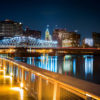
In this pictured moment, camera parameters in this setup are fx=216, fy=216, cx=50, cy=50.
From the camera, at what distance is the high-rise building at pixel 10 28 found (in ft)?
474

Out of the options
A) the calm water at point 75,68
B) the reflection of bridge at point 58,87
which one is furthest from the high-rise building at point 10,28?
the reflection of bridge at point 58,87

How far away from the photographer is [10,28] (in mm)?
147625

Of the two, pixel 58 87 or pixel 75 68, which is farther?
pixel 75 68

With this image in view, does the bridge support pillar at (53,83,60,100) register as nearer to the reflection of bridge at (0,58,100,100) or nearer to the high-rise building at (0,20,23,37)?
the reflection of bridge at (0,58,100,100)

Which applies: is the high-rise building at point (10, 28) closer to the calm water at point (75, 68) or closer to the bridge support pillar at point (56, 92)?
the calm water at point (75, 68)

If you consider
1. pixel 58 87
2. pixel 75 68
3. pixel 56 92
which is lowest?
pixel 75 68

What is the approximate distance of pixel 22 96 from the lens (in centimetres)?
574

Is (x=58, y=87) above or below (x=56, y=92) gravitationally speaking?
above

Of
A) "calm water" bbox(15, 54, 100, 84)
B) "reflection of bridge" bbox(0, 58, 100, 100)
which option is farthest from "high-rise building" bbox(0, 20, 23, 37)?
"reflection of bridge" bbox(0, 58, 100, 100)

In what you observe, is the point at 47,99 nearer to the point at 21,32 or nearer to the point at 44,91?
the point at 44,91

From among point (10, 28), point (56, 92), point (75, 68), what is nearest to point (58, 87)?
point (56, 92)

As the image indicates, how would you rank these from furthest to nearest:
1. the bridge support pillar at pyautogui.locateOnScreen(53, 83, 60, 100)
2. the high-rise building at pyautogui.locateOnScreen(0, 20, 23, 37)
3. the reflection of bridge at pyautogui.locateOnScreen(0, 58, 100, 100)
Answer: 1. the high-rise building at pyautogui.locateOnScreen(0, 20, 23, 37)
2. the bridge support pillar at pyautogui.locateOnScreen(53, 83, 60, 100)
3. the reflection of bridge at pyautogui.locateOnScreen(0, 58, 100, 100)

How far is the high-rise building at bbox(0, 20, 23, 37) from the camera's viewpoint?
474 ft

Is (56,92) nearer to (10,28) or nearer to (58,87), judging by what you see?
(58,87)
